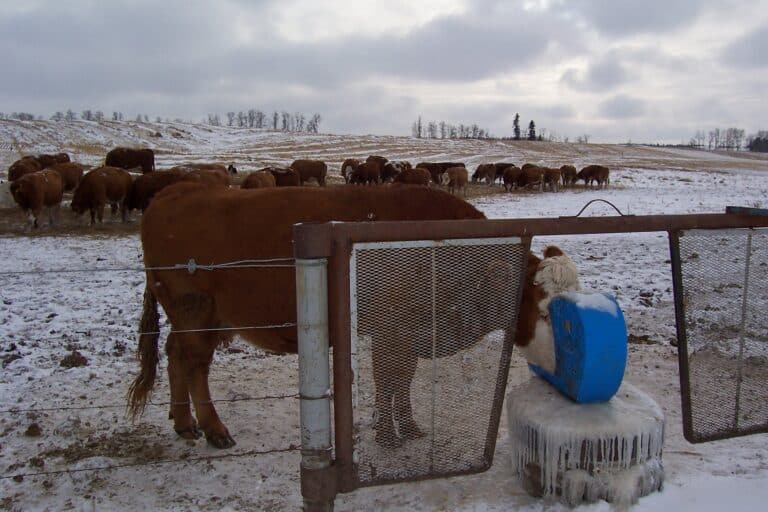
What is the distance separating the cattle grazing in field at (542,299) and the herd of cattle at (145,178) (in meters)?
2.47

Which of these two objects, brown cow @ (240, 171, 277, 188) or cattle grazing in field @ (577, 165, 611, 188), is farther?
cattle grazing in field @ (577, 165, 611, 188)

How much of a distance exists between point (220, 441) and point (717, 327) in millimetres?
3191

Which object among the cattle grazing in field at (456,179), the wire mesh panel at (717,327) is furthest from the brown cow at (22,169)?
the wire mesh panel at (717,327)

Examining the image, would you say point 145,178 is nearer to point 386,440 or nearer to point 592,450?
point 386,440

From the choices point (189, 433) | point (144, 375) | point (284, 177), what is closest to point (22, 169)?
point (284, 177)

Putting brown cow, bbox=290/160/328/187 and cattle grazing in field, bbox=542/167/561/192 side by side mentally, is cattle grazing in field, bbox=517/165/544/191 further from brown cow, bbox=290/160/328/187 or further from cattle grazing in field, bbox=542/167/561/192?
brown cow, bbox=290/160/328/187

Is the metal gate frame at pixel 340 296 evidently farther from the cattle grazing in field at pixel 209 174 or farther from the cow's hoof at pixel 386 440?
the cattle grazing in field at pixel 209 174

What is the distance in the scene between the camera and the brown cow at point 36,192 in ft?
46.8

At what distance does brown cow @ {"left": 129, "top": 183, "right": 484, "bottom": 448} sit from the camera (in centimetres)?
357

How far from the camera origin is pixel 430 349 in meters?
2.77

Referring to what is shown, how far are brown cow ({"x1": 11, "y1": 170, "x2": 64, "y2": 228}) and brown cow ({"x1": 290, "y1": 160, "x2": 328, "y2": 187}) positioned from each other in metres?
13.3

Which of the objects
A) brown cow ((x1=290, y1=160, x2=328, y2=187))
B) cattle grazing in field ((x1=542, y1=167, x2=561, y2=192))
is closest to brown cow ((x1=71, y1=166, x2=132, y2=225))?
brown cow ((x1=290, y1=160, x2=328, y2=187))

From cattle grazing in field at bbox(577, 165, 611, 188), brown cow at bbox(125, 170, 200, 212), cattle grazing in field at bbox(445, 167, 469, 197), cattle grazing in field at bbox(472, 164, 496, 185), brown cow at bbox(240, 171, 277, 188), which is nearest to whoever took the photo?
brown cow at bbox(125, 170, 200, 212)

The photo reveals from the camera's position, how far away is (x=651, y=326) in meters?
6.27
